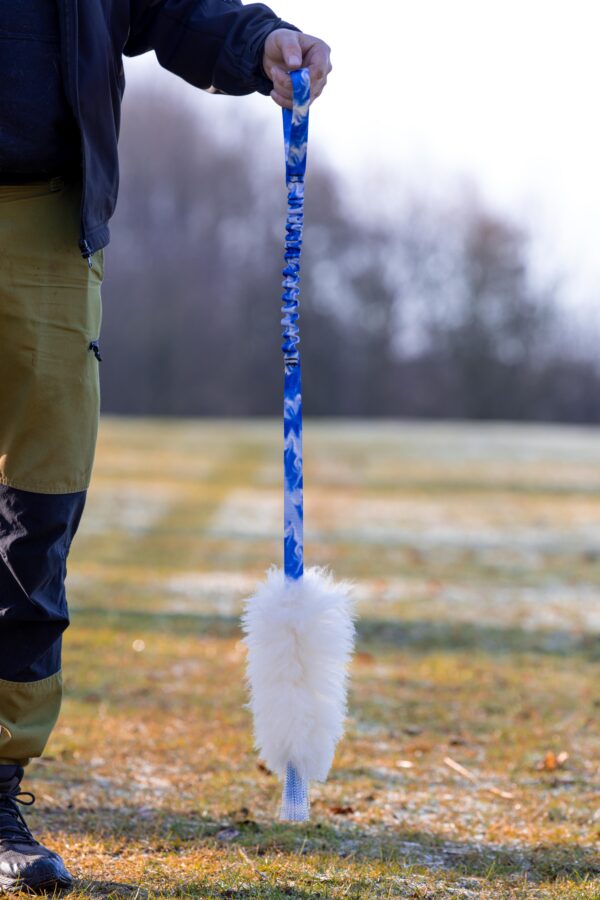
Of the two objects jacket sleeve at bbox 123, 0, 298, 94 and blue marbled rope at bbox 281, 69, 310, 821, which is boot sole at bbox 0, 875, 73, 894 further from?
jacket sleeve at bbox 123, 0, 298, 94

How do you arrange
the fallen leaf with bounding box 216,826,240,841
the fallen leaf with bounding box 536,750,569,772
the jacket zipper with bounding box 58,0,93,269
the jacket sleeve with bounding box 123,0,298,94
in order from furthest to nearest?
the fallen leaf with bounding box 536,750,569,772, the fallen leaf with bounding box 216,826,240,841, the jacket sleeve with bounding box 123,0,298,94, the jacket zipper with bounding box 58,0,93,269

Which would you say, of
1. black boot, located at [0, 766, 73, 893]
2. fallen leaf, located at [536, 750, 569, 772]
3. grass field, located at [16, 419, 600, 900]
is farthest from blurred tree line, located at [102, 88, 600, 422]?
black boot, located at [0, 766, 73, 893]

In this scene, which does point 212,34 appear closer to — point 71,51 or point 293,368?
point 71,51

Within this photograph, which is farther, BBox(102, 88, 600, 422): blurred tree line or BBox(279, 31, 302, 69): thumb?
BBox(102, 88, 600, 422): blurred tree line

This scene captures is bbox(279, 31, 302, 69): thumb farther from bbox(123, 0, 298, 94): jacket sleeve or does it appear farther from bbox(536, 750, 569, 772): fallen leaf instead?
bbox(536, 750, 569, 772): fallen leaf

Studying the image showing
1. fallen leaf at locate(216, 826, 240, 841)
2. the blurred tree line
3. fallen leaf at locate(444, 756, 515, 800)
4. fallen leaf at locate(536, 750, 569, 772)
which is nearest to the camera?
fallen leaf at locate(216, 826, 240, 841)

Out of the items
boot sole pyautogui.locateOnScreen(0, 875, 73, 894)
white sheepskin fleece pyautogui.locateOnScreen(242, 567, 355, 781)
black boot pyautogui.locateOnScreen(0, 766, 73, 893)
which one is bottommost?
boot sole pyautogui.locateOnScreen(0, 875, 73, 894)

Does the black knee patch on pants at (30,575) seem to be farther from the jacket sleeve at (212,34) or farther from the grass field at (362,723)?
the jacket sleeve at (212,34)

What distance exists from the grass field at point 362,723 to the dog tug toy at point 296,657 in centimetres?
28

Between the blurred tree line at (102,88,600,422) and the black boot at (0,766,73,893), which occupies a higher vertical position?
the black boot at (0,766,73,893)

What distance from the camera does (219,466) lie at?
18.5 metres

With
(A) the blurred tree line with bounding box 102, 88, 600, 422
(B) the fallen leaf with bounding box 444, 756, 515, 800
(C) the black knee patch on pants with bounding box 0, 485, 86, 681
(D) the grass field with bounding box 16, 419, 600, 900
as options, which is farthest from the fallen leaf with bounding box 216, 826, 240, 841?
(A) the blurred tree line with bounding box 102, 88, 600, 422

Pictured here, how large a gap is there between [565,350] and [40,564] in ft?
127

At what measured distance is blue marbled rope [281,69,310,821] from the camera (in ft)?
7.88
